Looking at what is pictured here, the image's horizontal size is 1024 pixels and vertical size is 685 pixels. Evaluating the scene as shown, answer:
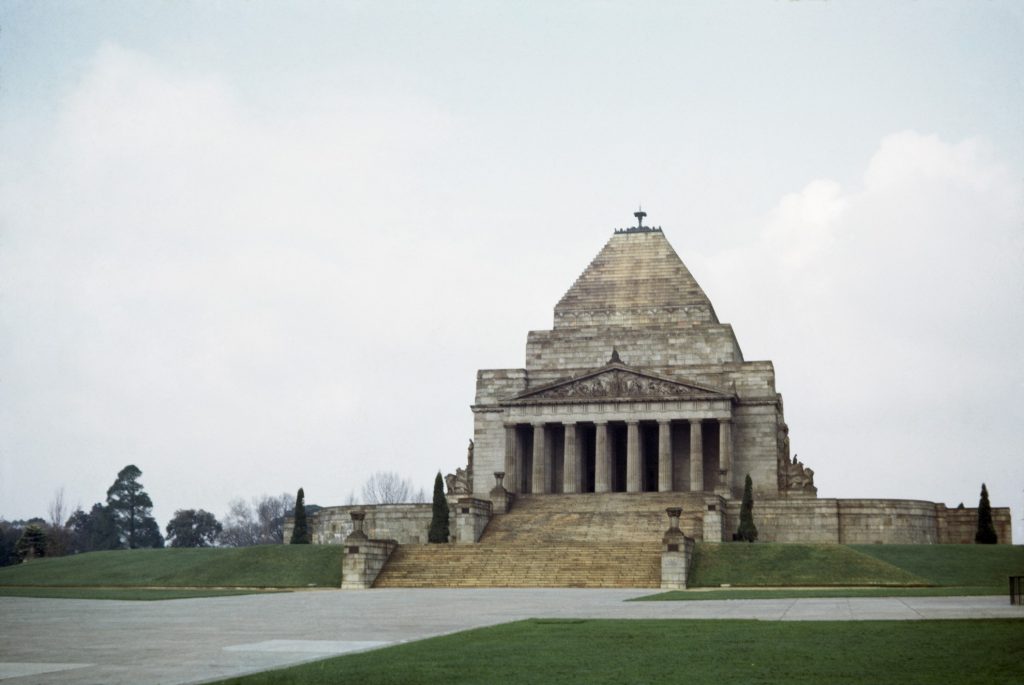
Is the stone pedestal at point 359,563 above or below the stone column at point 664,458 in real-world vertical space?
below

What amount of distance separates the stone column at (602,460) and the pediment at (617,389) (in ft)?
6.51

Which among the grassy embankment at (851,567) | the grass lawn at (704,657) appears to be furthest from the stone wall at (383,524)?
the grass lawn at (704,657)

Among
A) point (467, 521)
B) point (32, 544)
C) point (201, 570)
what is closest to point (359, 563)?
point (201, 570)

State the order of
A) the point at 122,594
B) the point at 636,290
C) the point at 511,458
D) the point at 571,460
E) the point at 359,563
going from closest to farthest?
the point at 122,594, the point at 359,563, the point at 571,460, the point at 511,458, the point at 636,290

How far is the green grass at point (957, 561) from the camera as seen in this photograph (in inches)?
1889

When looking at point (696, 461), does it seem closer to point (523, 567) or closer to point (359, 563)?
point (523, 567)

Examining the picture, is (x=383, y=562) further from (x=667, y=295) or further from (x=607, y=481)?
(x=667, y=295)

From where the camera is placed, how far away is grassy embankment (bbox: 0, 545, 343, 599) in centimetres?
5391

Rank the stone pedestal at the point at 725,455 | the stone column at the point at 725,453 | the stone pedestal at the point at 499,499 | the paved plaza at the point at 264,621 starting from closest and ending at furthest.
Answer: the paved plaza at the point at 264,621 < the stone pedestal at the point at 499,499 < the stone pedestal at the point at 725,455 < the stone column at the point at 725,453

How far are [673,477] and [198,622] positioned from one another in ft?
186

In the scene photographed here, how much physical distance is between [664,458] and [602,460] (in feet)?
13.0

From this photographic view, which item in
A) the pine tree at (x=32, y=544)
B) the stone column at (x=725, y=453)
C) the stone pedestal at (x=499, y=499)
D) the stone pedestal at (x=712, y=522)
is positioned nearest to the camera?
the stone pedestal at (x=712, y=522)

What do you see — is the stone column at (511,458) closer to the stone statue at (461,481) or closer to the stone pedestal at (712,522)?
the stone statue at (461,481)

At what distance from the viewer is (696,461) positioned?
76438 millimetres
